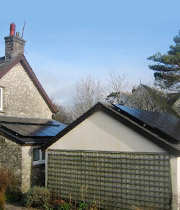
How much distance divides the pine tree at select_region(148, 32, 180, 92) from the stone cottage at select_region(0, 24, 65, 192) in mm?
13568

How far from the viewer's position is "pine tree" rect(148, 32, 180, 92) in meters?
26.1

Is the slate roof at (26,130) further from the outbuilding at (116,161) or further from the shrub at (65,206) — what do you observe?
the shrub at (65,206)

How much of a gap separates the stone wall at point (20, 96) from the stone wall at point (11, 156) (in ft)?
10.6

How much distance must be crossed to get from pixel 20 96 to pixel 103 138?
9.00 m

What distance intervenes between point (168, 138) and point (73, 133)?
398 centimetres

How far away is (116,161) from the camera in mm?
9508

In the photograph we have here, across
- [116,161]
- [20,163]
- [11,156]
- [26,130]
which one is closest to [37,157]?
[20,163]

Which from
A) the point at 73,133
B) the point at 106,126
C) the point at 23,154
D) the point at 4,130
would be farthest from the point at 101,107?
the point at 4,130

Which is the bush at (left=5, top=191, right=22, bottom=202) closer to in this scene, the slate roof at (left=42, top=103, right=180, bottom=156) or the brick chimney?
the slate roof at (left=42, top=103, right=180, bottom=156)

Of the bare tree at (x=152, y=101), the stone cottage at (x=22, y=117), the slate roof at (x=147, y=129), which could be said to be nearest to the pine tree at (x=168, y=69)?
the bare tree at (x=152, y=101)

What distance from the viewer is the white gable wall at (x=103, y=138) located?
9.03 metres

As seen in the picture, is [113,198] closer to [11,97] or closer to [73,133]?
[73,133]

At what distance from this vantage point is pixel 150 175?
8734 mm

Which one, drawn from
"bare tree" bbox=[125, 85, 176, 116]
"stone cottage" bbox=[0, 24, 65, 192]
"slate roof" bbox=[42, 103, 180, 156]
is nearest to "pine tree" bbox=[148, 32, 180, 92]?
"bare tree" bbox=[125, 85, 176, 116]
